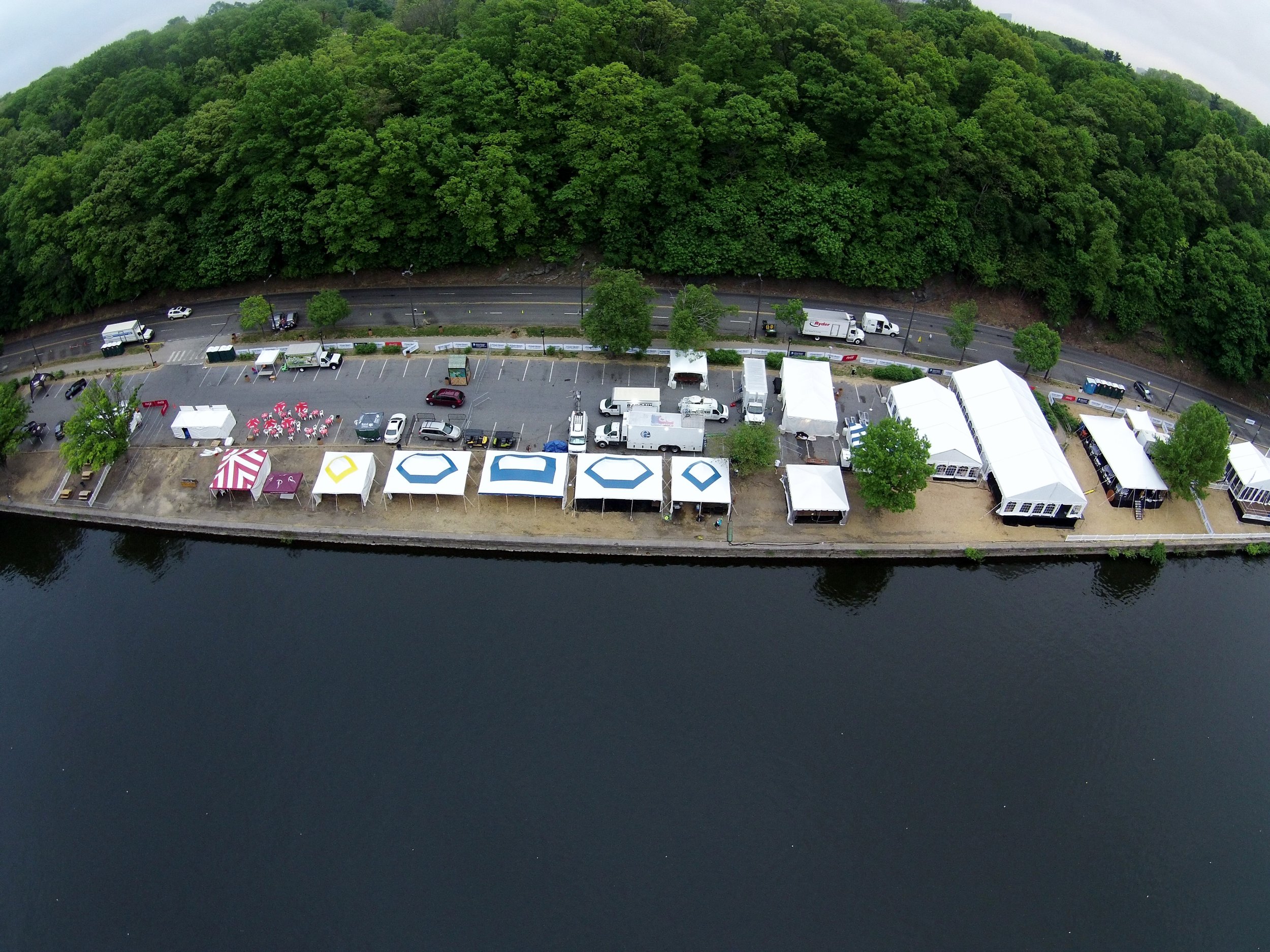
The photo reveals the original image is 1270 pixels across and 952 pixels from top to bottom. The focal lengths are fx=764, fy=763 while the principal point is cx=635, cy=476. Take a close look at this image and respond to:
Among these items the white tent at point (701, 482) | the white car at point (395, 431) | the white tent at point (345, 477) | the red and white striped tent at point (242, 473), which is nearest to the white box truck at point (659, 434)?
the white tent at point (701, 482)

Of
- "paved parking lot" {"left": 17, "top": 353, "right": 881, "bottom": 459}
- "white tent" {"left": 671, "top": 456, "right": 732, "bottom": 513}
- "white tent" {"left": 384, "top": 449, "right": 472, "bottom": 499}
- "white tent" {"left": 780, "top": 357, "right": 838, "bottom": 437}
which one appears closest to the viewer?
"white tent" {"left": 671, "top": 456, "right": 732, "bottom": 513}

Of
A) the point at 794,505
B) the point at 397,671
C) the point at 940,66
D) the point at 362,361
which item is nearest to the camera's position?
the point at 397,671

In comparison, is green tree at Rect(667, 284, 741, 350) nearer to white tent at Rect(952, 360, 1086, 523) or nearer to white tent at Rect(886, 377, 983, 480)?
white tent at Rect(886, 377, 983, 480)

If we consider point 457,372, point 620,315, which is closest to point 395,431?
point 457,372

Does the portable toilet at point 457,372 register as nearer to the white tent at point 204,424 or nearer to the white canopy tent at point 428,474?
the white canopy tent at point 428,474

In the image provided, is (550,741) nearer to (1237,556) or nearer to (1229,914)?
(1229,914)

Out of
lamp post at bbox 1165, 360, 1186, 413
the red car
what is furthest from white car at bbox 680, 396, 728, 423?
lamp post at bbox 1165, 360, 1186, 413

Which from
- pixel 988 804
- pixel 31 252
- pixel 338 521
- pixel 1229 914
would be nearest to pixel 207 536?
pixel 338 521
